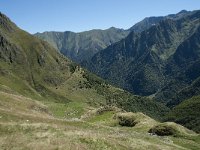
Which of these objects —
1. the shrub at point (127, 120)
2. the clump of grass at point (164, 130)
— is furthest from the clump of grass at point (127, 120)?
the clump of grass at point (164, 130)

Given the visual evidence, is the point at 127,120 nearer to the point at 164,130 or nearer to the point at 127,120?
the point at 127,120

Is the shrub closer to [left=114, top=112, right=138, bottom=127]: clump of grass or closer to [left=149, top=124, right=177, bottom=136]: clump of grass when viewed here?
[left=114, top=112, right=138, bottom=127]: clump of grass

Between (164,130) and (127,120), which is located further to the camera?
(127,120)

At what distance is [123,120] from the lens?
241 feet

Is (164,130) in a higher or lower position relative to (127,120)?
lower

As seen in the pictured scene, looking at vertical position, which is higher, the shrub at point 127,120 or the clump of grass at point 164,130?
the shrub at point 127,120

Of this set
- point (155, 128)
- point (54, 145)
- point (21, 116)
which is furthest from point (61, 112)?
point (54, 145)

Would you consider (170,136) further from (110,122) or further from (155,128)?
(110,122)

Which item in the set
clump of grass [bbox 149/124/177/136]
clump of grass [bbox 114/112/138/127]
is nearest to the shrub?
clump of grass [bbox 114/112/138/127]

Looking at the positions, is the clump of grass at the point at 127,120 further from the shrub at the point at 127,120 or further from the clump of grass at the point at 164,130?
the clump of grass at the point at 164,130

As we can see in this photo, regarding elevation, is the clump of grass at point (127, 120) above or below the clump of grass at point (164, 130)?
above

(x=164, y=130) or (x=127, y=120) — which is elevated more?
(x=127, y=120)

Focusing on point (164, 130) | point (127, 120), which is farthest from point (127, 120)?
Result: point (164, 130)

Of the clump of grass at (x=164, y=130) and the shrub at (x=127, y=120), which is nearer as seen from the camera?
the clump of grass at (x=164, y=130)
